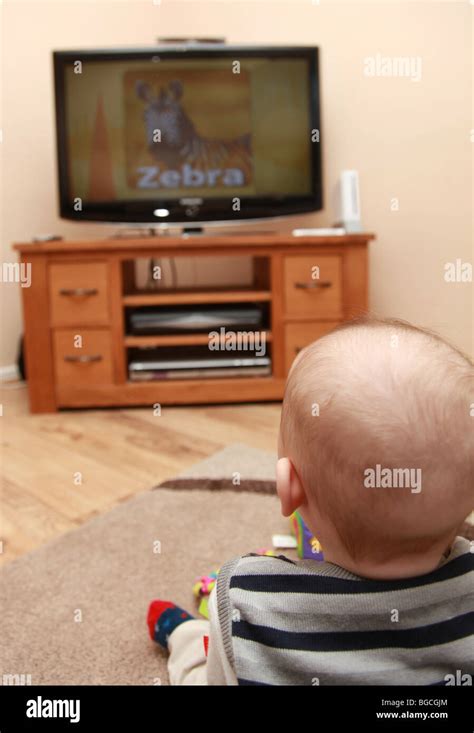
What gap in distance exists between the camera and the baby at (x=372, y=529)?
52 centimetres

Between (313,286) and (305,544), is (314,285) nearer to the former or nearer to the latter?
(313,286)

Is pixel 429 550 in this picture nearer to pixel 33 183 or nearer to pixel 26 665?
pixel 26 665

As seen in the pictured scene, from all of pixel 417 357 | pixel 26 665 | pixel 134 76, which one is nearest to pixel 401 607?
pixel 417 357

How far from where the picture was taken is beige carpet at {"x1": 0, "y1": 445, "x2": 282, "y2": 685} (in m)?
0.94

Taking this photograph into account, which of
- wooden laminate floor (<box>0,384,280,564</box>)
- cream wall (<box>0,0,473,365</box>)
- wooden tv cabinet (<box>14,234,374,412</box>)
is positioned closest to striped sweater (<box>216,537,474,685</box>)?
wooden laminate floor (<box>0,384,280,564</box>)

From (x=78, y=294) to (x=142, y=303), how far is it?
23cm

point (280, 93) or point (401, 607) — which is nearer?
point (401, 607)

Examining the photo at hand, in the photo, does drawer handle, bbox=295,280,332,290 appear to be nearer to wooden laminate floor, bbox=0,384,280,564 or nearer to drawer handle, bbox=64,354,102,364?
wooden laminate floor, bbox=0,384,280,564

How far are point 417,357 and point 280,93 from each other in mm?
2138

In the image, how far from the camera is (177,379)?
→ 7.68ft

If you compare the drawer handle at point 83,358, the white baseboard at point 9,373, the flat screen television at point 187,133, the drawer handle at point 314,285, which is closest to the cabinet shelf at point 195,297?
the drawer handle at point 314,285

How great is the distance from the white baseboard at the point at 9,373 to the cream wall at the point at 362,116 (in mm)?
27

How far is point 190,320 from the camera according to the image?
7.70 ft

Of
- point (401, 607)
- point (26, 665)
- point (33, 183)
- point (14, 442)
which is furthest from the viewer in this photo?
point (33, 183)
